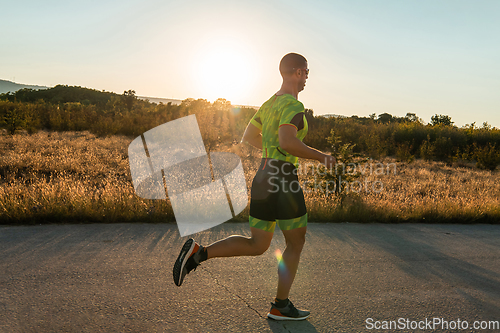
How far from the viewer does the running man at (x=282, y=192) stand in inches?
96.4

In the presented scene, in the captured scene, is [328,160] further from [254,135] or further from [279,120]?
[254,135]

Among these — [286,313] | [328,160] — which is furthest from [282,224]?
[286,313]

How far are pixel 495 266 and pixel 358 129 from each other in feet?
77.1

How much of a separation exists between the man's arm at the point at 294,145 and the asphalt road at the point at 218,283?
133cm

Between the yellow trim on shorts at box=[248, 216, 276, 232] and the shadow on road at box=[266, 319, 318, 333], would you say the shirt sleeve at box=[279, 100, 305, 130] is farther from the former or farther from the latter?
the shadow on road at box=[266, 319, 318, 333]

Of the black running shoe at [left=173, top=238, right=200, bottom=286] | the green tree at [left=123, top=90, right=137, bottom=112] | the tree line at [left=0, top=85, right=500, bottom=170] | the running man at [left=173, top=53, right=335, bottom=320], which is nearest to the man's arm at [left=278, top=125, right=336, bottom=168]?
the running man at [left=173, top=53, right=335, bottom=320]

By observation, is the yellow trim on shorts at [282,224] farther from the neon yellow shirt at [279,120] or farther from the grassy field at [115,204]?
the grassy field at [115,204]

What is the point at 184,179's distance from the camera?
8805 mm

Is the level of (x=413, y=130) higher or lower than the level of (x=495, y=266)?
higher

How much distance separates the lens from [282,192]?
8.25 ft

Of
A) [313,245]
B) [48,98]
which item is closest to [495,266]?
[313,245]

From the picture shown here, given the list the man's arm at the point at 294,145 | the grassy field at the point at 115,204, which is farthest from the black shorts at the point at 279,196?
the grassy field at the point at 115,204

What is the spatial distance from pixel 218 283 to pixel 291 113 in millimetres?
1825

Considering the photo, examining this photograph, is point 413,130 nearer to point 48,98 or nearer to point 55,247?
point 55,247
